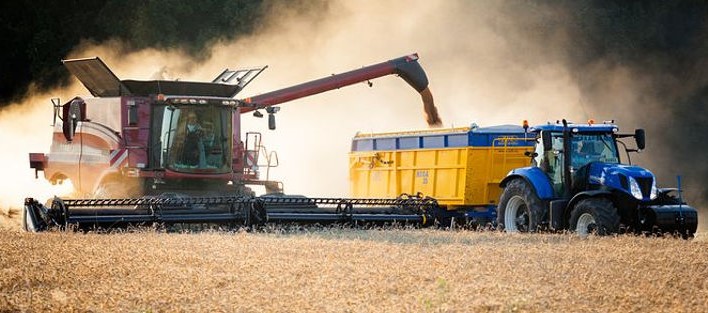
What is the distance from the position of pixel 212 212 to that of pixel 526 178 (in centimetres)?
490

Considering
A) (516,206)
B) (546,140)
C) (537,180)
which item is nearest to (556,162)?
(537,180)

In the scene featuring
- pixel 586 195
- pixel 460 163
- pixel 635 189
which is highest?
pixel 460 163

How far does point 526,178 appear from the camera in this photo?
17.9 meters

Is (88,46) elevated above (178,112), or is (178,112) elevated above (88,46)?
(88,46)

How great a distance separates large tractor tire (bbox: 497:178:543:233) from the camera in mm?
17703

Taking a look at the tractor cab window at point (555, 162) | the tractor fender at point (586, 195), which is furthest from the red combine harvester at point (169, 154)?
the tractor fender at point (586, 195)

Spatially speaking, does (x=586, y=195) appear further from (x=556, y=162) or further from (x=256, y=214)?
(x=256, y=214)

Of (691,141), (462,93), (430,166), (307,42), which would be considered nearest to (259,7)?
(307,42)

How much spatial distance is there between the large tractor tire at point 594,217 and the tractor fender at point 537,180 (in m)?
0.82

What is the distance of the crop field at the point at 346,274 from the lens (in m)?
9.79

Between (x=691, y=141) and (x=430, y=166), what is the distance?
12785 mm

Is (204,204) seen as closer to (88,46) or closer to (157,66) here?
(157,66)

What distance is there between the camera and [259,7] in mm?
37094

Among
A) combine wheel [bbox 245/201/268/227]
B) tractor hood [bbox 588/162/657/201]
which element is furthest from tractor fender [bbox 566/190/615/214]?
combine wheel [bbox 245/201/268/227]
